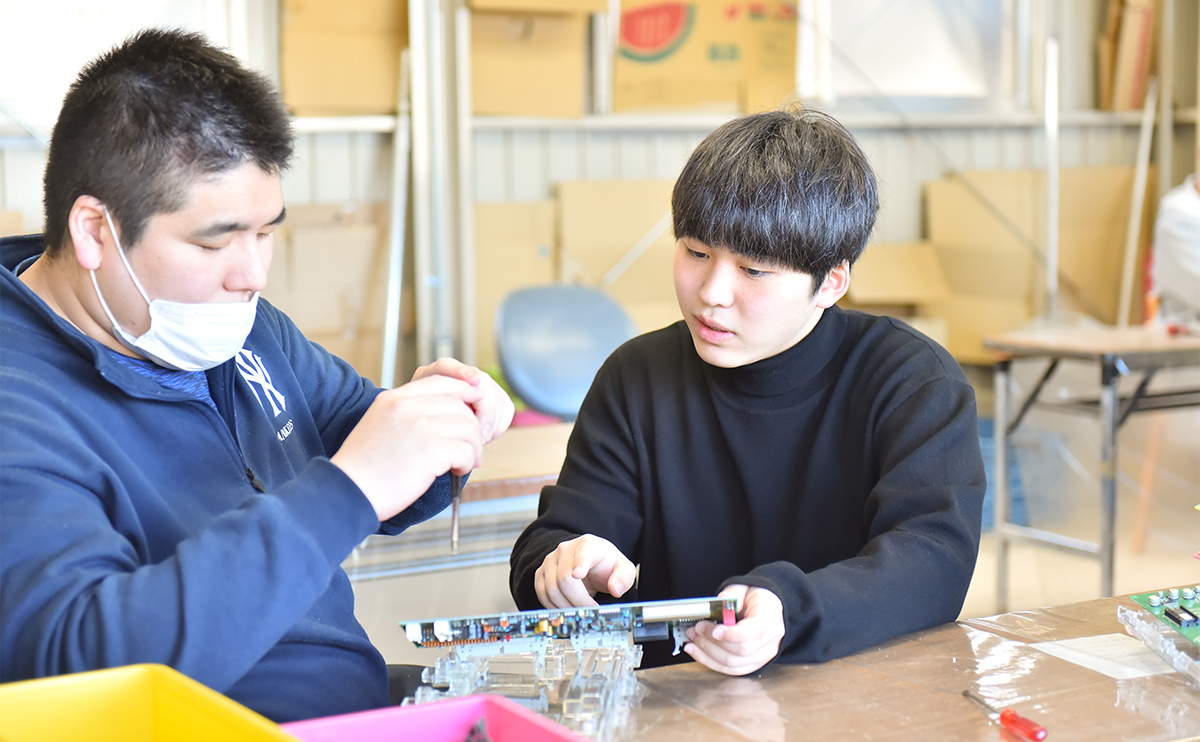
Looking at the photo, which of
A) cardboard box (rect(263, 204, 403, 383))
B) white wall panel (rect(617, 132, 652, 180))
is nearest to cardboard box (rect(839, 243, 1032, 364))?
white wall panel (rect(617, 132, 652, 180))

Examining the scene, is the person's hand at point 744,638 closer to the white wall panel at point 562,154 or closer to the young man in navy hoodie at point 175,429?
the young man in navy hoodie at point 175,429

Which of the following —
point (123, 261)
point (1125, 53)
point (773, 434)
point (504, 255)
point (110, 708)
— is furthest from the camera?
point (1125, 53)

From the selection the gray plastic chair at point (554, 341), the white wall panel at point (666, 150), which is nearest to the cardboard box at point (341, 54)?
the white wall panel at point (666, 150)

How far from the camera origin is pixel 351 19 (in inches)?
163

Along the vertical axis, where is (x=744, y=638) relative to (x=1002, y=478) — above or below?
above

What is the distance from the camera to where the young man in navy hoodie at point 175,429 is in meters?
0.77

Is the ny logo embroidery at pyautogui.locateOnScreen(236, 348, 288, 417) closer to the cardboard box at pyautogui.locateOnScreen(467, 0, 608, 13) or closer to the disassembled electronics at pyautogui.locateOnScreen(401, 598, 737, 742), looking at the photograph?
the disassembled electronics at pyautogui.locateOnScreen(401, 598, 737, 742)

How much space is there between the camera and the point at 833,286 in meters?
1.25

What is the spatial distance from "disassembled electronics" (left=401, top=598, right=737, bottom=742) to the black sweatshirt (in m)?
0.20

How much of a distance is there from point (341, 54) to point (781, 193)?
3355 mm

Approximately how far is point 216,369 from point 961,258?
4.57 metres

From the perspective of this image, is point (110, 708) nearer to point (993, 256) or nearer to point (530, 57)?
point (530, 57)

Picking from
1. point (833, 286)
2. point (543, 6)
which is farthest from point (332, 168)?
point (833, 286)

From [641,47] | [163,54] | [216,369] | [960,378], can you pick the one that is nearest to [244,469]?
[216,369]
